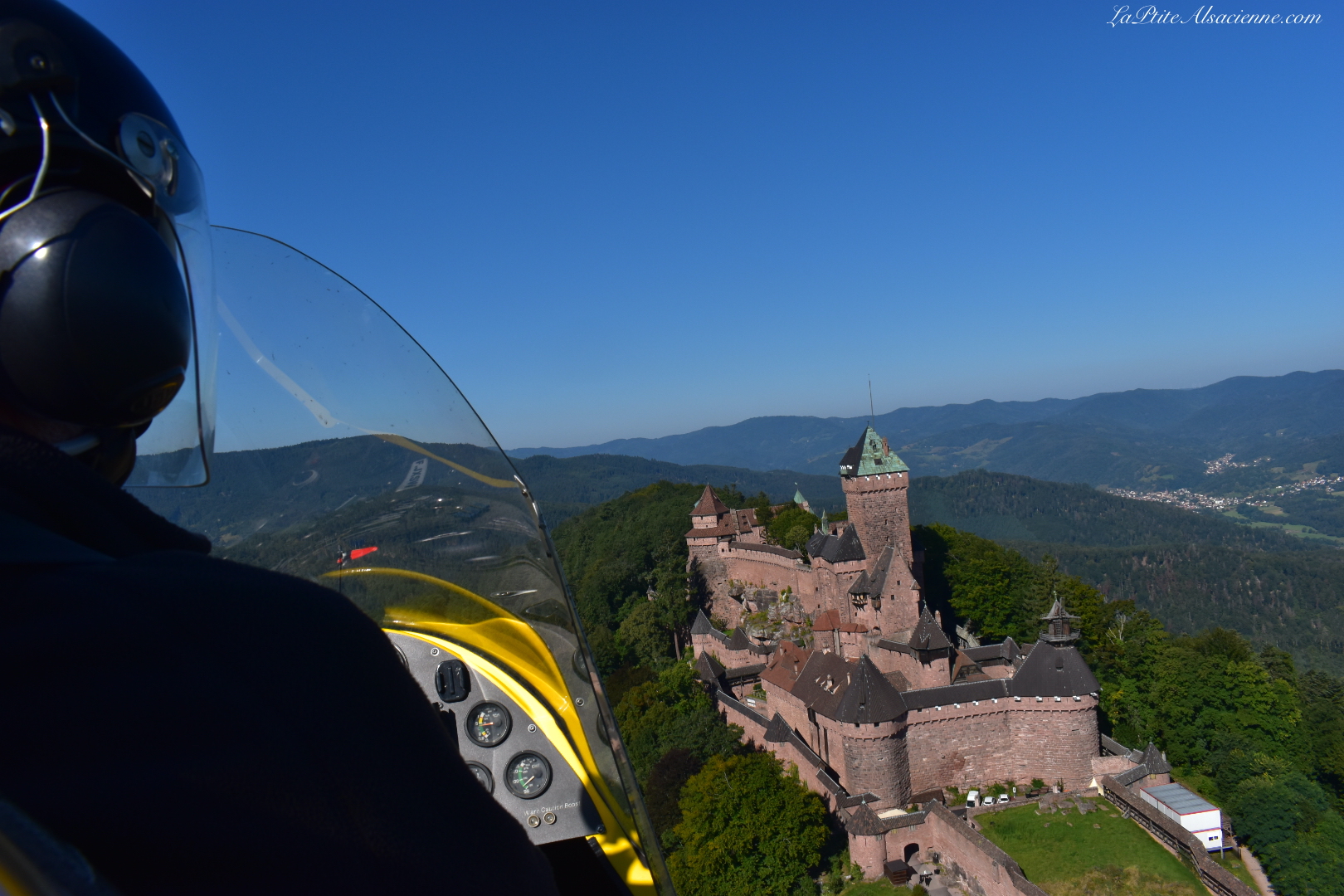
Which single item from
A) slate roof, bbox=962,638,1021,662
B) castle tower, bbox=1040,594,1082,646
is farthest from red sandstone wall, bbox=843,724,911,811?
slate roof, bbox=962,638,1021,662

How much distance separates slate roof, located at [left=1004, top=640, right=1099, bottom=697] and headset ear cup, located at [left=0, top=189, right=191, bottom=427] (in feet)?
89.2

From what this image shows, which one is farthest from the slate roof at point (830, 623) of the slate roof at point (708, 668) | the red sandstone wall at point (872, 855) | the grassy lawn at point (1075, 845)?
the red sandstone wall at point (872, 855)

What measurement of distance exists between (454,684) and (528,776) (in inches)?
17.4

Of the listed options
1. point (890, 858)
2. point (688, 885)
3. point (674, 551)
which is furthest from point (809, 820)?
point (674, 551)

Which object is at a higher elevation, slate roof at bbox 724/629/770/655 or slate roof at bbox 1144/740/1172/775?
slate roof at bbox 724/629/770/655

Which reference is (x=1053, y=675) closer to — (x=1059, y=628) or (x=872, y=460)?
(x=1059, y=628)

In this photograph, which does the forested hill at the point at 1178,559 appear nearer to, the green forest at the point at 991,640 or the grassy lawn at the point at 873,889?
the green forest at the point at 991,640

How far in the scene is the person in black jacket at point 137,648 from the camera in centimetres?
59

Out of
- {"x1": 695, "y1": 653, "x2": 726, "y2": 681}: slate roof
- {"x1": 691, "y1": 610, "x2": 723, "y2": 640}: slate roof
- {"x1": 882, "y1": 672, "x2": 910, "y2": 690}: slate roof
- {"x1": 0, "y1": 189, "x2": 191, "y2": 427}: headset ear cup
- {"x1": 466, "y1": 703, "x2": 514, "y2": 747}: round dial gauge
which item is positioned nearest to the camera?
{"x1": 0, "y1": 189, "x2": 191, "y2": 427}: headset ear cup

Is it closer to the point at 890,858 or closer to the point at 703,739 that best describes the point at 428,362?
the point at 890,858

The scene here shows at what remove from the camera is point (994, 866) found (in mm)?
18969

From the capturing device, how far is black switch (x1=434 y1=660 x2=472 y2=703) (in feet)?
9.24

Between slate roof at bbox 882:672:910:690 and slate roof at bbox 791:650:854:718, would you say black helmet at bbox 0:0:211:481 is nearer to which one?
slate roof at bbox 791:650:854:718

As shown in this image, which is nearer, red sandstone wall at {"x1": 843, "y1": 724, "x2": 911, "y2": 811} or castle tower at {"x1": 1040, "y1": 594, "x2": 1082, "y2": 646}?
red sandstone wall at {"x1": 843, "y1": 724, "x2": 911, "y2": 811}
